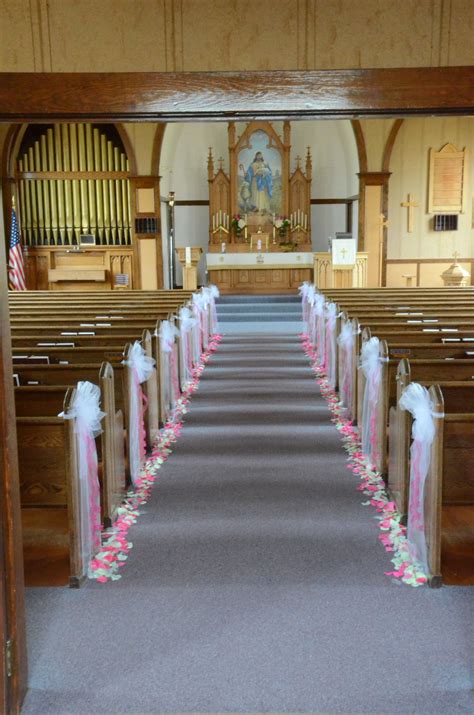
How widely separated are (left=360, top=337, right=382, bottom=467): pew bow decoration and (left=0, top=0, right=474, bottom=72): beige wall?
205 centimetres

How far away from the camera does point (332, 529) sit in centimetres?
351

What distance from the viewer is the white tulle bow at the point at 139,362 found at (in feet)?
14.0

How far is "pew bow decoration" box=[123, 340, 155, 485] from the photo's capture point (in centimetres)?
423

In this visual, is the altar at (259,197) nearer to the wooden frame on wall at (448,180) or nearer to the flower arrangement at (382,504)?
the wooden frame on wall at (448,180)

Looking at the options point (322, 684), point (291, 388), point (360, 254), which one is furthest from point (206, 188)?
point (322, 684)

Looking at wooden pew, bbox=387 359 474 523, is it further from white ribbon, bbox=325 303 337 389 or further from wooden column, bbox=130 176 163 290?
wooden column, bbox=130 176 163 290

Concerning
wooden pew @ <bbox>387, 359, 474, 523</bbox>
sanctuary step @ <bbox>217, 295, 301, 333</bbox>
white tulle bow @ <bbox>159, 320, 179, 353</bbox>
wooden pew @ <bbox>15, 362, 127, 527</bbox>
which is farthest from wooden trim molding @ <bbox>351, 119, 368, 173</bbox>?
wooden pew @ <bbox>15, 362, 127, 527</bbox>

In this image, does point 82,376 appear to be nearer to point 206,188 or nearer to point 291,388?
point 291,388

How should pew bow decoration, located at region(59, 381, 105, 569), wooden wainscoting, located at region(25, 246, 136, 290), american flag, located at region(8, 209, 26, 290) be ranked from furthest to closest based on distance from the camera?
wooden wainscoting, located at region(25, 246, 136, 290) < american flag, located at region(8, 209, 26, 290) < pew bow decoration, located at region(59, 381, 105, 569)

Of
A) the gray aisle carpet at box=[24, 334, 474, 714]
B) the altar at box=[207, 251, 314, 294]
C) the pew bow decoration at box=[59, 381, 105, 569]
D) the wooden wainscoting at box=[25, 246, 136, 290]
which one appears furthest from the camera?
the wooden wainscoting at box=[25, 246, 136, 290]

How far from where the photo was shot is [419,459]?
3092 millimetres

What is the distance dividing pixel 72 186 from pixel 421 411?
541 inches

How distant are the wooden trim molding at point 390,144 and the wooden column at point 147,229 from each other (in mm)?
4847

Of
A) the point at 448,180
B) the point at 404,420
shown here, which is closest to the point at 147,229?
the point at 448,180
